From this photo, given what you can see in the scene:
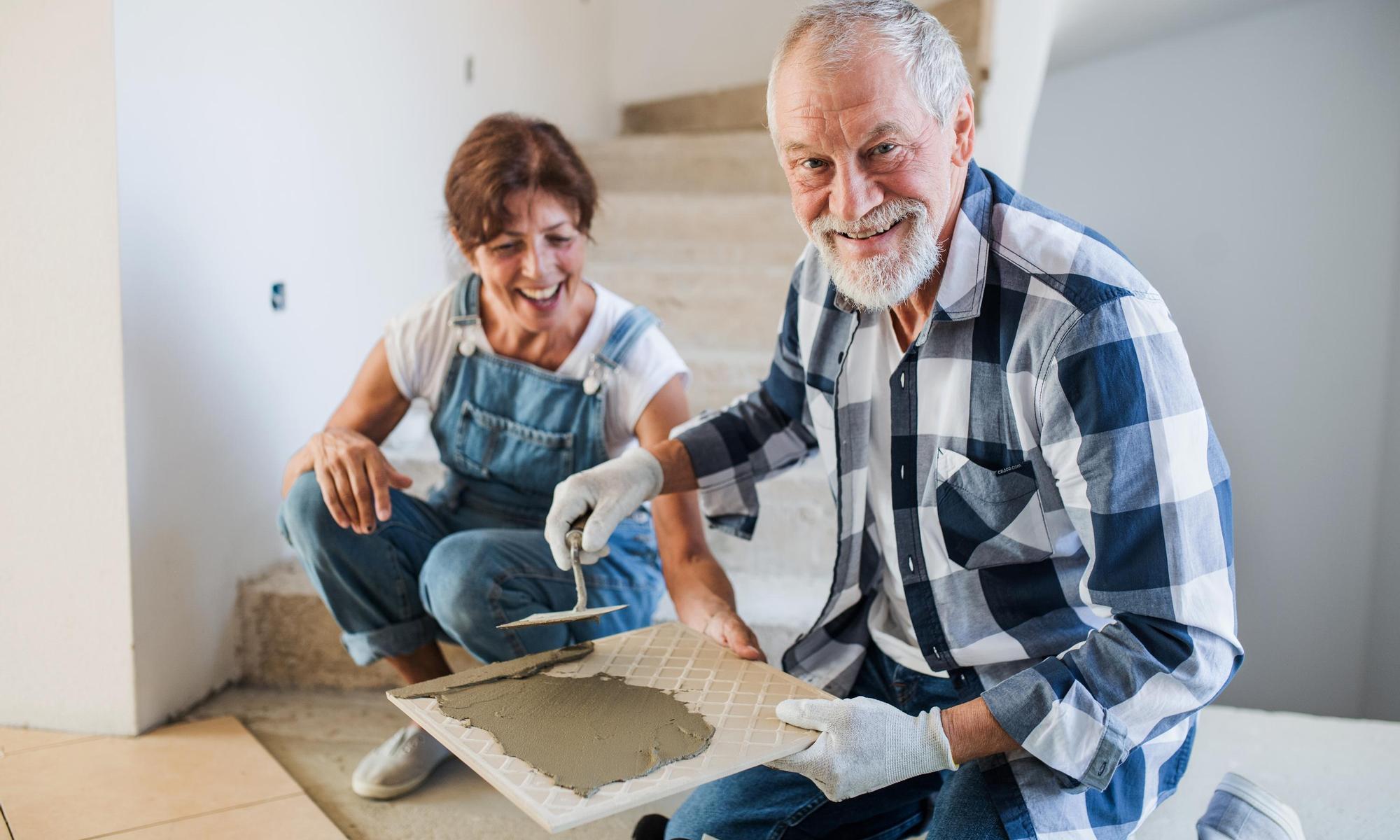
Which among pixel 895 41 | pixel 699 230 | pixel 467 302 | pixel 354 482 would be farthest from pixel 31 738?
pixel 699 230

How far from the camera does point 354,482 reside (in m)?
1.39

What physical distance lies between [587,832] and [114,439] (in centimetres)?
87

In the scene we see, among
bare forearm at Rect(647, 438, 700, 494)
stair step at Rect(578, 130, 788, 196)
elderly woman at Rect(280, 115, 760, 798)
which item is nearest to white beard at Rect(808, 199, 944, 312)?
bare forearm at Rect(647, 438, 700, 494)

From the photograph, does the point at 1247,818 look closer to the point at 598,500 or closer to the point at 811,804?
the point at 811,804

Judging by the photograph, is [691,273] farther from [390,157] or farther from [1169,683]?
[1169,683]

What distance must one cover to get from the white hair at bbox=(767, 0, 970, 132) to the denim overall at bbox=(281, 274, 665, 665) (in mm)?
611

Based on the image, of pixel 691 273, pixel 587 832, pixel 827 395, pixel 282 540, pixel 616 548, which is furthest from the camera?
pixel 691 273

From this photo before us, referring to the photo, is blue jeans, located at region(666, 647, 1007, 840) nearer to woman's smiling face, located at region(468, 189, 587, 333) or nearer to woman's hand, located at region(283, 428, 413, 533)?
woman's hand, located at region(283, 428, 413, 533)

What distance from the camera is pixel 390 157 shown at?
7.14ft

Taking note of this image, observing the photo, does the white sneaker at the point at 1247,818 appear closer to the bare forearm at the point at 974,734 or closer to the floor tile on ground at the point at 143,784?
the bare forearm at the point at 974,734

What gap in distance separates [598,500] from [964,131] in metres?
0.57

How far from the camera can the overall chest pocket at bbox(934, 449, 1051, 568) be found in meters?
1.04

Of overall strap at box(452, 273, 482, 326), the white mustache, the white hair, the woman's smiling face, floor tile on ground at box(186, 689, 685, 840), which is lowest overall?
floor tile on ground at box(186, 689, 685, 840)

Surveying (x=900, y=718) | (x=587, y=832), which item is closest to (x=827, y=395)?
(x=900, y=718)
